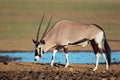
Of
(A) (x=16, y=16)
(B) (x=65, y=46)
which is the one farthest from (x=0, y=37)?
(B) (x=65, y=46)

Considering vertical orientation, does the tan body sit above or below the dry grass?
below

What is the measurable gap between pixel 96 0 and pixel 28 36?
27.0 m

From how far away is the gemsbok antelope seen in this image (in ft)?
54.6

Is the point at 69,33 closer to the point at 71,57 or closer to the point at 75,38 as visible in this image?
the point at 75,38

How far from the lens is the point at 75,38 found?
56.0 ft

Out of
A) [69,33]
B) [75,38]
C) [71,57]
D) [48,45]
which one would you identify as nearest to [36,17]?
[71,57]

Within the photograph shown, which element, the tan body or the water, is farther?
the water

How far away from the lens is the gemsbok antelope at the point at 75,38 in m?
16.7

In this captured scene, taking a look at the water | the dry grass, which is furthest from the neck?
the dry grass

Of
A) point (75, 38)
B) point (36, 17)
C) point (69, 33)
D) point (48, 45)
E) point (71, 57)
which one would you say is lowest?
point (71, 57)

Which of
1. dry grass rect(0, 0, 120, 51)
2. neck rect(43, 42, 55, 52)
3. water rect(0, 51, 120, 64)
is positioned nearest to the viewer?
neck rect(43, 42, 55, 52)

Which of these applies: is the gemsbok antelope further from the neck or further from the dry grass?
the dry grass

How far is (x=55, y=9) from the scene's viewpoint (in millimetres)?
44750

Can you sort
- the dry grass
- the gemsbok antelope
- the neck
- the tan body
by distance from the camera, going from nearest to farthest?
the gemsbok antelope → the tan body → the neck → the dry grass
